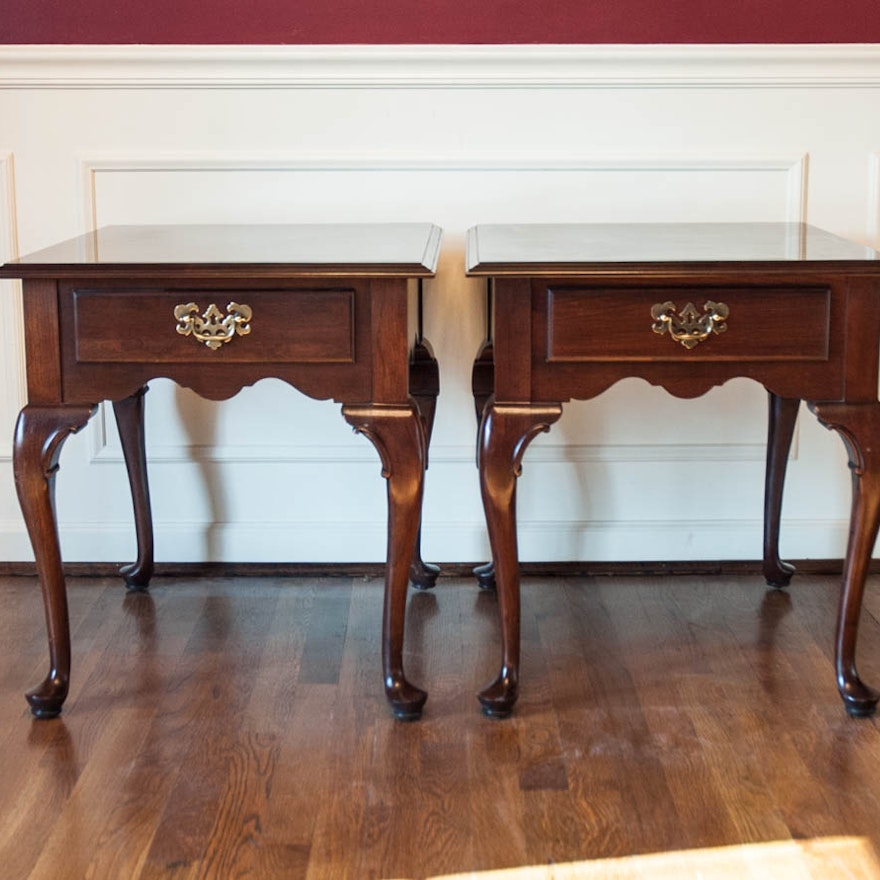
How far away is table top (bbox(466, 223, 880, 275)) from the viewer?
73.4 inches

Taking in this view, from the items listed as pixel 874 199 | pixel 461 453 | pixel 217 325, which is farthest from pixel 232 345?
pixel 874 199

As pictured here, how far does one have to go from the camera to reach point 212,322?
1.91 m

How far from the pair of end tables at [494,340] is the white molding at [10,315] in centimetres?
61

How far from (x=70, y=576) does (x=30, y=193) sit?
0.75 m

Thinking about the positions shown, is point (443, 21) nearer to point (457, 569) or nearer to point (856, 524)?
point (457, 569)

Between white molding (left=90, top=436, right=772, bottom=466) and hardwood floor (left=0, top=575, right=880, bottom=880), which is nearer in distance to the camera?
hardwood floor (left=0, top=575, right=880, bottom=880)

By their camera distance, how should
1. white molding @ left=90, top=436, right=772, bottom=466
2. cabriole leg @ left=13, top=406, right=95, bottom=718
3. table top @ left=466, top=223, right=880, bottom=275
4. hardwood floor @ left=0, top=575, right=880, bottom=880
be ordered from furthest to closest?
white molding @ left=90, top=436, right=772, bottom=466
cabriole leg @ left=13, top=406, right=95, bottom=718
table top @ left=466, top=223, right=880, bottom=275
hardwood floor @ left=0, top=575, right=880, bottom=880

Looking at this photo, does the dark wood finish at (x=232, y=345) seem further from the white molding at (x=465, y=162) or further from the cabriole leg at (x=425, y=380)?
the white molding at (x=465, y=162)

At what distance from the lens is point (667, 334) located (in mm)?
1908

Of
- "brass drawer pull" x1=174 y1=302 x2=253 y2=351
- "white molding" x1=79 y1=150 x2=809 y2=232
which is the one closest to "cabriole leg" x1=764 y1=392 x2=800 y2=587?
"white molding" x1=79 y1=150 x2=809 y2=232

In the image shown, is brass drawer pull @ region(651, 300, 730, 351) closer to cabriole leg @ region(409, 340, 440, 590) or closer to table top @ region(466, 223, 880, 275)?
table top @ region(466, 223, 880, 275)

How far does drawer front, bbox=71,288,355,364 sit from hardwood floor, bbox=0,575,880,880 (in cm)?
54

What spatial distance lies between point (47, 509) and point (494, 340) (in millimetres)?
703

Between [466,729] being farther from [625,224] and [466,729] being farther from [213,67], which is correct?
[213,67]
